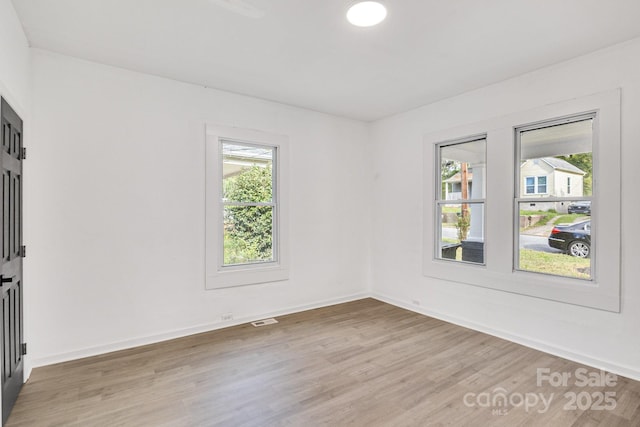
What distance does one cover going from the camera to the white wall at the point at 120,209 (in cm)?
282

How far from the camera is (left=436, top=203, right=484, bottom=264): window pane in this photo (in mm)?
3752

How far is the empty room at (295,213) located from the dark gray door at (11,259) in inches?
1.1

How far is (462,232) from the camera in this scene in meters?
3.94

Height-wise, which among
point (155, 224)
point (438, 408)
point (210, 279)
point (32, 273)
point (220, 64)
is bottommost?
point (438, 408)

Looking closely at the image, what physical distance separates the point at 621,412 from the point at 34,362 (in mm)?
4444

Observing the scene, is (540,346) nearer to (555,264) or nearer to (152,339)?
(555,264)

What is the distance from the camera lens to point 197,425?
2.02 m

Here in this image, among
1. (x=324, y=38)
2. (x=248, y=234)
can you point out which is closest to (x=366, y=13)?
(x=324, y=38)

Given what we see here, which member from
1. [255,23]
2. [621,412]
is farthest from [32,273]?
[621,412]

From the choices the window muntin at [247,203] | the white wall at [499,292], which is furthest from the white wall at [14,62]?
the white wall at [499,292]

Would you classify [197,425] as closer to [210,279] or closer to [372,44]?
[210,279]

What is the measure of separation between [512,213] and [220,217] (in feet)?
10.3

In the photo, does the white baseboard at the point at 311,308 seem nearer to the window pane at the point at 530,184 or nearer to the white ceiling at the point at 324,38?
the window pane at the point at 530,184

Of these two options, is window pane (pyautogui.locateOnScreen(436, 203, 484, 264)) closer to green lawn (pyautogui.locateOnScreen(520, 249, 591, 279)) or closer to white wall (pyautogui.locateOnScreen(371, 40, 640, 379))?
white wall (pyautogui.locateOnScreen(371, 40, 640, 379))
